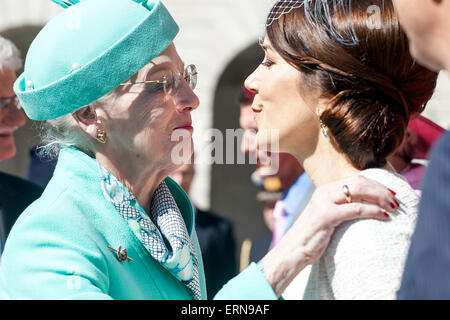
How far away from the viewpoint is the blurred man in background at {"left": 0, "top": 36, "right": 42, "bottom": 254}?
3.50 metres

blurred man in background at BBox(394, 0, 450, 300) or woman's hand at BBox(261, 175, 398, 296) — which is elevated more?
blurred man in background at BBox(394, 0, 450, 300)

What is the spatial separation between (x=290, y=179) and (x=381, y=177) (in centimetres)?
241

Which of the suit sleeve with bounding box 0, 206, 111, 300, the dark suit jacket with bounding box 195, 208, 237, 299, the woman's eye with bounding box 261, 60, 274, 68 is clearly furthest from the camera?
the dark suit jacket with bounding box 195, 208, 237, 299

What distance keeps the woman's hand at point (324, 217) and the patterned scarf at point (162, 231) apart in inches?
17.8

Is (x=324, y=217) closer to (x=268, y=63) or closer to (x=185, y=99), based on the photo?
(x=268, y=63)

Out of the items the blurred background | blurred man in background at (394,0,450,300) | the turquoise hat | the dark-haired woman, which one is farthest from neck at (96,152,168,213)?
the blurred background

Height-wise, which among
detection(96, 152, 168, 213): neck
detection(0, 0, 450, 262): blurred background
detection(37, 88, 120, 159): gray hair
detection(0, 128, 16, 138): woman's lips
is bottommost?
detection(0, 0, 450, 262): blurred background

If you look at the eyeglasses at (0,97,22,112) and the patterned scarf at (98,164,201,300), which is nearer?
the patterned scarf at (98,164,201,300)

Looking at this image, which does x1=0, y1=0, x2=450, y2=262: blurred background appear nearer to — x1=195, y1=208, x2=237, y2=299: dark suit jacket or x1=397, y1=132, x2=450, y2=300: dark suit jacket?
x1=195, y1=208, x2=237, y2=299: dark suit jacket

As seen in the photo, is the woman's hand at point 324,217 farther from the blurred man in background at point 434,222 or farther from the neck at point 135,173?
the neck at point 135,173

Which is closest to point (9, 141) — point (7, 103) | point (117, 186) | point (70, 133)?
point (7, 103)

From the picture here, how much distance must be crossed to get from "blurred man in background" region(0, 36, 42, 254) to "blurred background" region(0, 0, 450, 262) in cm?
466
